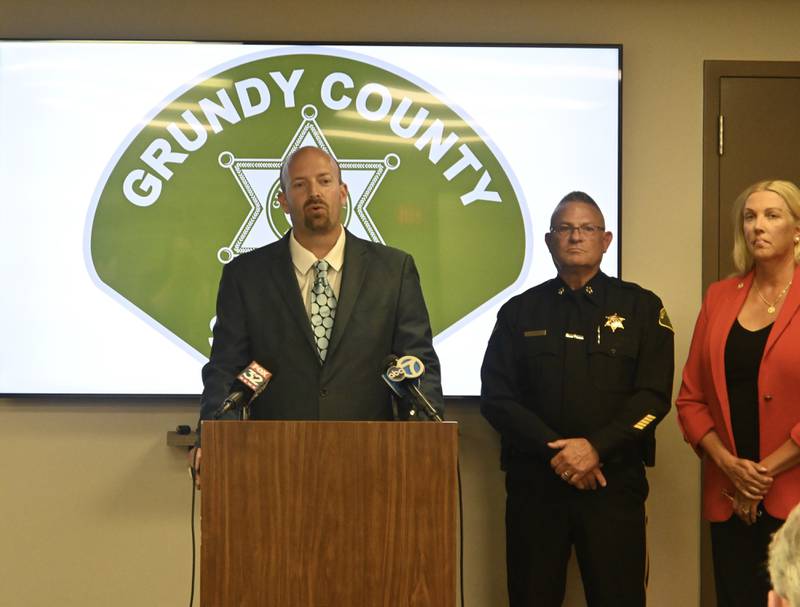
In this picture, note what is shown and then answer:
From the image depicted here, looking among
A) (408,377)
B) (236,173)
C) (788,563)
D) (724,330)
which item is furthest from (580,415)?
(788,563)

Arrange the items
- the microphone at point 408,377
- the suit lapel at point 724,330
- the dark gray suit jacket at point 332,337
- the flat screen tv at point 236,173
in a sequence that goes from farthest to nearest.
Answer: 1. the flat screen tv at point 236,173
2. the suit lapel at point 724,330
3. the dark gray suit jacket at point 332,337
4. the microphone at point 408,377

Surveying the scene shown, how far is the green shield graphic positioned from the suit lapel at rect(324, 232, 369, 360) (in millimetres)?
1051

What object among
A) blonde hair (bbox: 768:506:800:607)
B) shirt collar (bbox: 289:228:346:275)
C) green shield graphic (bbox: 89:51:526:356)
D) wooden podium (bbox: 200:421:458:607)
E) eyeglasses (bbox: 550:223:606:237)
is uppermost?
green shield graphic (bbox: 89:51:526:356)

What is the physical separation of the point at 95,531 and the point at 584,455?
6.94 feet

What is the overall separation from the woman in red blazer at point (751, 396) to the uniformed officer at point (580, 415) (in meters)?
0.24

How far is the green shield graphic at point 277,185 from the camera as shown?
4254 millimetres

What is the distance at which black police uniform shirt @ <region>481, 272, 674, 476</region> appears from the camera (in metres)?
3.57

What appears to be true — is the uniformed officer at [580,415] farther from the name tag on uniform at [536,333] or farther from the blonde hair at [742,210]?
the blonde hair at [742,210]

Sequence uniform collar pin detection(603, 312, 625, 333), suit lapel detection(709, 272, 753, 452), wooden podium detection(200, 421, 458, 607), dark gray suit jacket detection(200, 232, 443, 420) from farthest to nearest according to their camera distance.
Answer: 1. uniform collar pin detection(603, 312, 625, 333)
2. suit lapel detection(709, 272, 753, 452)
3. dark gray suit jacket detection(200, 232, 443, 420)
4. wooden podium detection(200, 421, 458, 607)

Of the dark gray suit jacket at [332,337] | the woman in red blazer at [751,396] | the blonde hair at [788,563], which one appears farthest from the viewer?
the woman in red blazer at [751,396]

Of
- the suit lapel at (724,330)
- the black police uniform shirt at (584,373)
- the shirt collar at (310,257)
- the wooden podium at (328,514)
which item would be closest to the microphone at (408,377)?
the wooden podium at (328,514)

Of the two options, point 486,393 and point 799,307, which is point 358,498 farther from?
point 799,307

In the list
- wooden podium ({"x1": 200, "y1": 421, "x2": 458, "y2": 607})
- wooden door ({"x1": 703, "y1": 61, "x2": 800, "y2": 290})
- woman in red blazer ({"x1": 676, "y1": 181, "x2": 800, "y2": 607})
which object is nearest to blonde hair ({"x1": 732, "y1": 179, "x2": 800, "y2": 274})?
woman in red blazer ({"x1": 676, "y1": 181, "x2": 800, "y2": 607})

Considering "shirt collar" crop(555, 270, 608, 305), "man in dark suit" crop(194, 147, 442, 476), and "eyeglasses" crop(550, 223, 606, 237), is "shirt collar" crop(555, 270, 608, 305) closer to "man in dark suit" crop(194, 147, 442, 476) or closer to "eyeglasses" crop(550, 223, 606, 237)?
"eyeglasses" crop(550, 223, 606, 237)
